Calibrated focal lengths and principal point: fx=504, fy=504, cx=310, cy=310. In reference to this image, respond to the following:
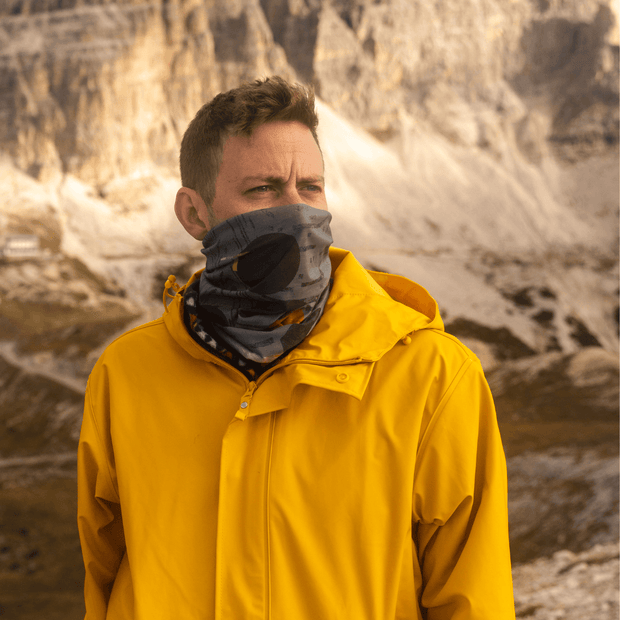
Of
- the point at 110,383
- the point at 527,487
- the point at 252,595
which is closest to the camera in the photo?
the point at 252,595

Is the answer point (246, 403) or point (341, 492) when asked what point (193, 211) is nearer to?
point (246, 403)

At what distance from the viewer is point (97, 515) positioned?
2.57 ft

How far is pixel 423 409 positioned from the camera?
61 cm

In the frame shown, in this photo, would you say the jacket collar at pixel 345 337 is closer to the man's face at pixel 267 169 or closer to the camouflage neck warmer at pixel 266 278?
the camouflage neck warmer at pixel 266 278

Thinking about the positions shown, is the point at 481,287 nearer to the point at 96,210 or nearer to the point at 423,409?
the point at 96,210

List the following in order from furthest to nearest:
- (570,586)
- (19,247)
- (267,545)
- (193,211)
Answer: (19,247), (570,586), (193,211), (267,545)

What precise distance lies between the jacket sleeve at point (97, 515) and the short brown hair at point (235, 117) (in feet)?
1.18

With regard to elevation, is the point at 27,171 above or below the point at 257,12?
below

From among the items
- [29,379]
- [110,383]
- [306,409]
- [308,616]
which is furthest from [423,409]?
[29,379]

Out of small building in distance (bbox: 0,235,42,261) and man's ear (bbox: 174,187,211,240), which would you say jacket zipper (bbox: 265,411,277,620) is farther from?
small building in distance (bbox: 0,235,42,261)

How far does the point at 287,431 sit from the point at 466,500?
0.24 m

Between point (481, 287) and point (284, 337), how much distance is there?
2.61 meters

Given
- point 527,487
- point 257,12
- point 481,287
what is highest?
point 257,12

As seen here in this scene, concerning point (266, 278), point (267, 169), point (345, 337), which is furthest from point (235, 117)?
point (345, 337)
